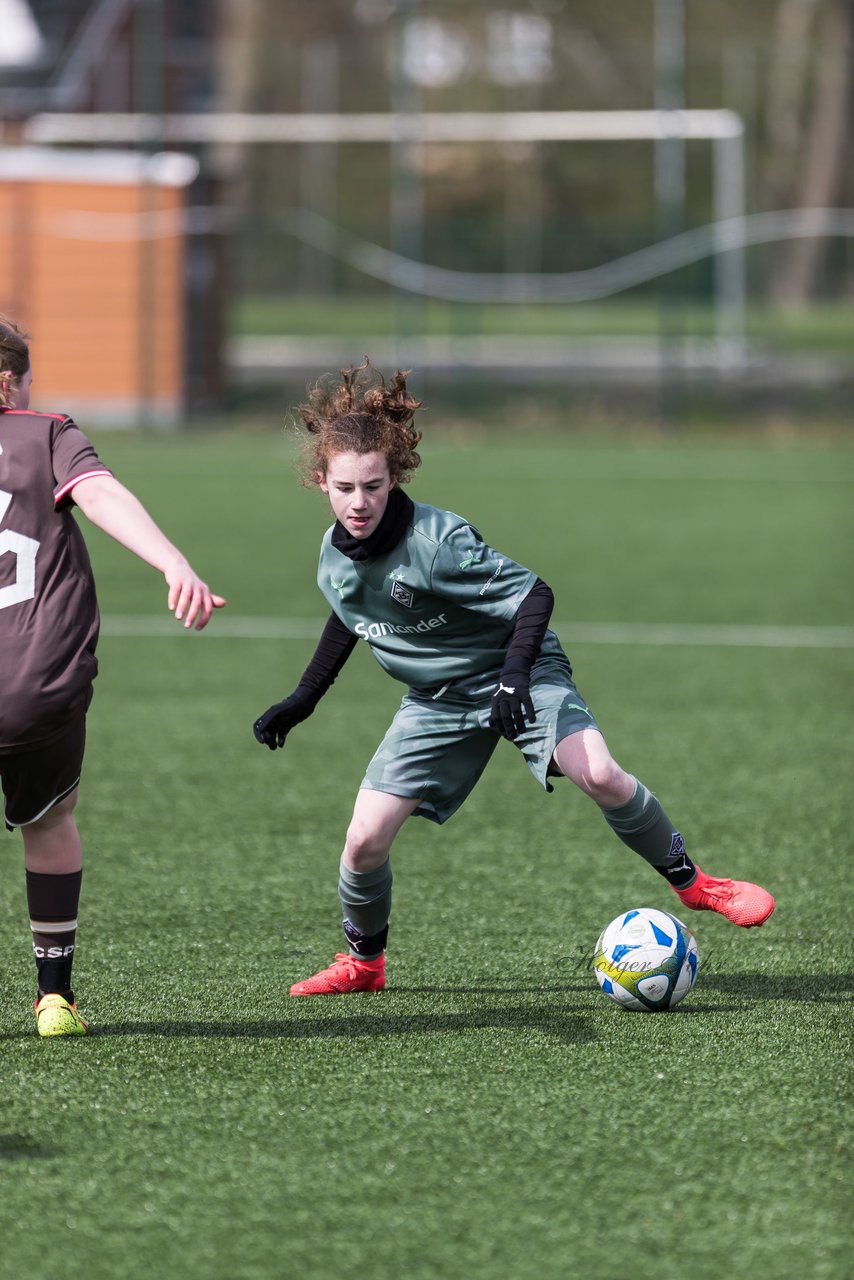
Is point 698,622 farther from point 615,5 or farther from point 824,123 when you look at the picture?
point 615,5

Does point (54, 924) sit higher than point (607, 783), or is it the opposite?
point (607, 783)

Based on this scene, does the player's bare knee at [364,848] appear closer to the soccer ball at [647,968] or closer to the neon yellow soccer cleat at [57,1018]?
the soccer ball at [647,968]

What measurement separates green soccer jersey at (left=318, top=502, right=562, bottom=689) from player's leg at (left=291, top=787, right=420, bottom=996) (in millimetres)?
301

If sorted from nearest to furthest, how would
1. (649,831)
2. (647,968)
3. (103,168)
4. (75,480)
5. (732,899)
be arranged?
(75,480) → (647,968) → (649,831) → (732,899) → (103,168)

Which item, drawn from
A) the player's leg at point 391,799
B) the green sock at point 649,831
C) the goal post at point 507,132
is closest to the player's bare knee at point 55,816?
the player's leg at point 391,799

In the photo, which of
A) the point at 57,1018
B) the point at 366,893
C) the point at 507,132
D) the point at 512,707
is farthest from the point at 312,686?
the point at 507,132

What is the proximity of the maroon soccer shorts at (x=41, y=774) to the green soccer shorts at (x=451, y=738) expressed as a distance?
2.38 feet

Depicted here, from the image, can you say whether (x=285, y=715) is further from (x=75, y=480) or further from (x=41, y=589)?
(x=75, y=480)

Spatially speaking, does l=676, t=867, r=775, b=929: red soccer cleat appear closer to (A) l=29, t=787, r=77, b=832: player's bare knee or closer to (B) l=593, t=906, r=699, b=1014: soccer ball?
(B) l=593, t=906, r=699, b=1014: soccer ball

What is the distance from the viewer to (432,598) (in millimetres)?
4254

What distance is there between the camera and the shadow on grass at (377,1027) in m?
4.06

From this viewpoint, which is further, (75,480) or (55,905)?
(55,905)

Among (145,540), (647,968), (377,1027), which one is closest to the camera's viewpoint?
(145,540)

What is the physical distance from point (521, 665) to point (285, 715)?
24.1 inches
